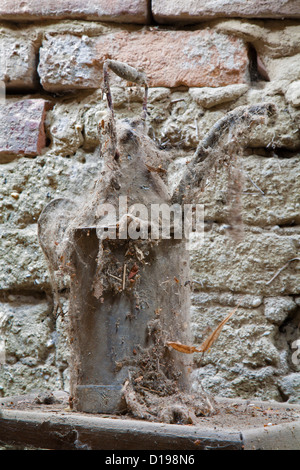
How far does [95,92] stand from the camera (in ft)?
4.37

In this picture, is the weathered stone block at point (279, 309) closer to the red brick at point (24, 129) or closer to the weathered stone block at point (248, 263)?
the weathered stone block at point (248, 263)

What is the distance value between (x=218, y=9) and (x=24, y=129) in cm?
58

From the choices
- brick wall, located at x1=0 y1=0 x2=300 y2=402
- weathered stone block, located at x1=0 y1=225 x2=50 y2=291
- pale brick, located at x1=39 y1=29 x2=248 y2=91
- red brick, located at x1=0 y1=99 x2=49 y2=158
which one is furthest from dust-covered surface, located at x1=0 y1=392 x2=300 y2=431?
pale brick, located at x1=39 y1=29 x2=248 y2=91

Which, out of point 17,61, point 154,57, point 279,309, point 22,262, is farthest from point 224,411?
point 17,61

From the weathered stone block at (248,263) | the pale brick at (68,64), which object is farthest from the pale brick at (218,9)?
the weathered stone block at (248,263)

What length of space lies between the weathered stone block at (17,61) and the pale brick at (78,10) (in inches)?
2.4

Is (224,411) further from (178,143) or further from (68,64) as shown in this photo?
(68,64)

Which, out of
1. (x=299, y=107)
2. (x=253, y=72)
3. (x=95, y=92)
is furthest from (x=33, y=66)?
(x=299, y=107)

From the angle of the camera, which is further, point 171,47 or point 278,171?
point 171,47

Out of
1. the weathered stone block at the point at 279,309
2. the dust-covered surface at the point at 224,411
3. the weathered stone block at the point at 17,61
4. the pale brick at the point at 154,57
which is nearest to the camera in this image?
the dust-covered surface at the point at 224,411

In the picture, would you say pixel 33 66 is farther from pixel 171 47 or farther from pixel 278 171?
pixel 278 171

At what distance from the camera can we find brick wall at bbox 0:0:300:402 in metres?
1.15

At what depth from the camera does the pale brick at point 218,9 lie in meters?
1.22

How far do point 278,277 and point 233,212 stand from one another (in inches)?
10.9
